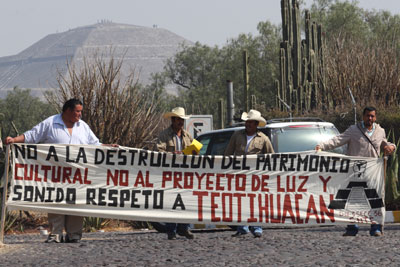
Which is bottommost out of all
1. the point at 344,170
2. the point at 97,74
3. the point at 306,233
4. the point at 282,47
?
the point at 306,233

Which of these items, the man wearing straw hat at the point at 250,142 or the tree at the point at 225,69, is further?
the tree at the point at 225,69

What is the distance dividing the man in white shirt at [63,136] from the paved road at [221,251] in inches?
9.1

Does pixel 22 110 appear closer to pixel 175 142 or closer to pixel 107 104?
pixel 107 104

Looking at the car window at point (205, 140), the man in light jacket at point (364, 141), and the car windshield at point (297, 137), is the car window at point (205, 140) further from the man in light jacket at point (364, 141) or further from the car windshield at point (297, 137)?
the man in light jacket at point (364, 141)

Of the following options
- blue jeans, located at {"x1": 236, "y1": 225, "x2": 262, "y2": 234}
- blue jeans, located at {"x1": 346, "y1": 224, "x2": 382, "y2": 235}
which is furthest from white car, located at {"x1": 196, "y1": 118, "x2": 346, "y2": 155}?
blue jeans, located at {"x1": 346, "y1": 224, "x2": 382, "y2": 235}

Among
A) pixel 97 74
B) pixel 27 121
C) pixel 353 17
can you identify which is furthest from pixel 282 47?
pixel 27 121

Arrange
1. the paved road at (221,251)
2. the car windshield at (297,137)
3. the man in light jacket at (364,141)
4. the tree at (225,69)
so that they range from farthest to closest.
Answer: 1. the tree at (225,69)
2. the car windshield at (297,137)
3. the man in light jacket at (364,141)
4. the paved road at (221,251)

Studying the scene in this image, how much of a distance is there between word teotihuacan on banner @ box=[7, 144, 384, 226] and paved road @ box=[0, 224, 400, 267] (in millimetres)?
362

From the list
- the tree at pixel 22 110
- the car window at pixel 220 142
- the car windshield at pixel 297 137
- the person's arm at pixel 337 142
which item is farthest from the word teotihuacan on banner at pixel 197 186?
the tree at pixel 22 110

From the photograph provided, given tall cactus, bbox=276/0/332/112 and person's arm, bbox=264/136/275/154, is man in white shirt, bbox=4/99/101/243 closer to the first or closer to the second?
Result: person's arm, bbox=264/136/275/154

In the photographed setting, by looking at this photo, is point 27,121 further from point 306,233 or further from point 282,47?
point 306,233

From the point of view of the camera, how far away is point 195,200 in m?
12.0

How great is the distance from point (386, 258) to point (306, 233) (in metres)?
3.57

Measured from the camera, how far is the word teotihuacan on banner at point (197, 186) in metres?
11.8
